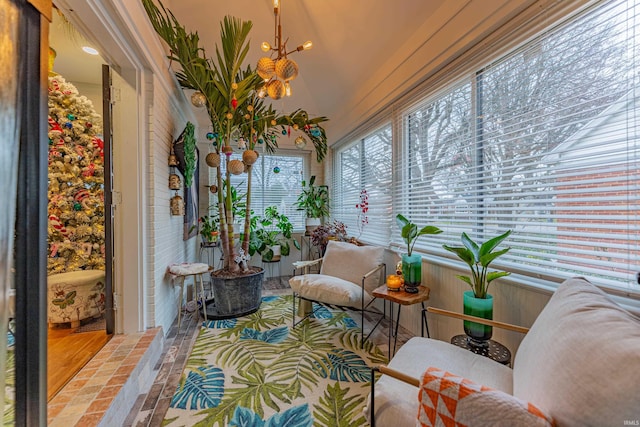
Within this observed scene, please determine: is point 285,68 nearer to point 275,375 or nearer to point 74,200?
point 275,375

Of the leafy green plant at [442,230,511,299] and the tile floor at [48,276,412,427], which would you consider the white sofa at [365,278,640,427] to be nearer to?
the leafy green plant at [442,230,511,299]

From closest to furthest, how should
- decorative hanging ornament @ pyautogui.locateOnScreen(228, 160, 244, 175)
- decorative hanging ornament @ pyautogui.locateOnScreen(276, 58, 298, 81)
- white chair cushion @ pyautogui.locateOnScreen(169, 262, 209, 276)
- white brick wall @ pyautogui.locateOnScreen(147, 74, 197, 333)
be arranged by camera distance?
1. decorative hanging ornament @ pyautogui.locateOnScreen(276, 58, 298, 81)
2. white brick wall @ pyautogui.locateOnScreen(147, 74, 197, 333)
3. white chair cushion @ pyautogui.locateOnScreen(169, 262, 209, 276)
4. decorative hanging ornament @ pyautogui.locateOnScreen(228, 160, 244, 175)

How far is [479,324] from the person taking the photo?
1.48 metres

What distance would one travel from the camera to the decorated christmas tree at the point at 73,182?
2.48m

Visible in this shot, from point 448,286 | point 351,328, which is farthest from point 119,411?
point 448,286

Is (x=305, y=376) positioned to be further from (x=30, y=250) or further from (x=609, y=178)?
(x=609, y=178)

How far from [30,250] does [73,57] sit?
2.82m

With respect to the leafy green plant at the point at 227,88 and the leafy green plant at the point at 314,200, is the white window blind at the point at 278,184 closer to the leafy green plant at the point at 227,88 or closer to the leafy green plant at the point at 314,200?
the leafy green plant at the point at 314,200

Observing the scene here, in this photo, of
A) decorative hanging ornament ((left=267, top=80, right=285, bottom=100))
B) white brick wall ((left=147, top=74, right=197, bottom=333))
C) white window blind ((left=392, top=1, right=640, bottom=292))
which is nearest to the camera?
white window blind ((left=392, top=1, right=640, bottom=292))

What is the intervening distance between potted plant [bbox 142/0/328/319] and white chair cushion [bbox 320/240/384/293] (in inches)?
35.0

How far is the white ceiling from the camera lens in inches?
72.6

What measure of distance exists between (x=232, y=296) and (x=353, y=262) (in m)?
1.39

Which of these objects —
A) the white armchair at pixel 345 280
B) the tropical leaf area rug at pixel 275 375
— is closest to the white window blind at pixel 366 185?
the white armchair at pixel 345 280

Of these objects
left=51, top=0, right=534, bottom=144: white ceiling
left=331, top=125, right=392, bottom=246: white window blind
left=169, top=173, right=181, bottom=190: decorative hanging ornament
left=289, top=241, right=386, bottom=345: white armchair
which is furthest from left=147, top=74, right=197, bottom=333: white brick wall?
left=331, top=125, right=392, bottom=246: white window blind
